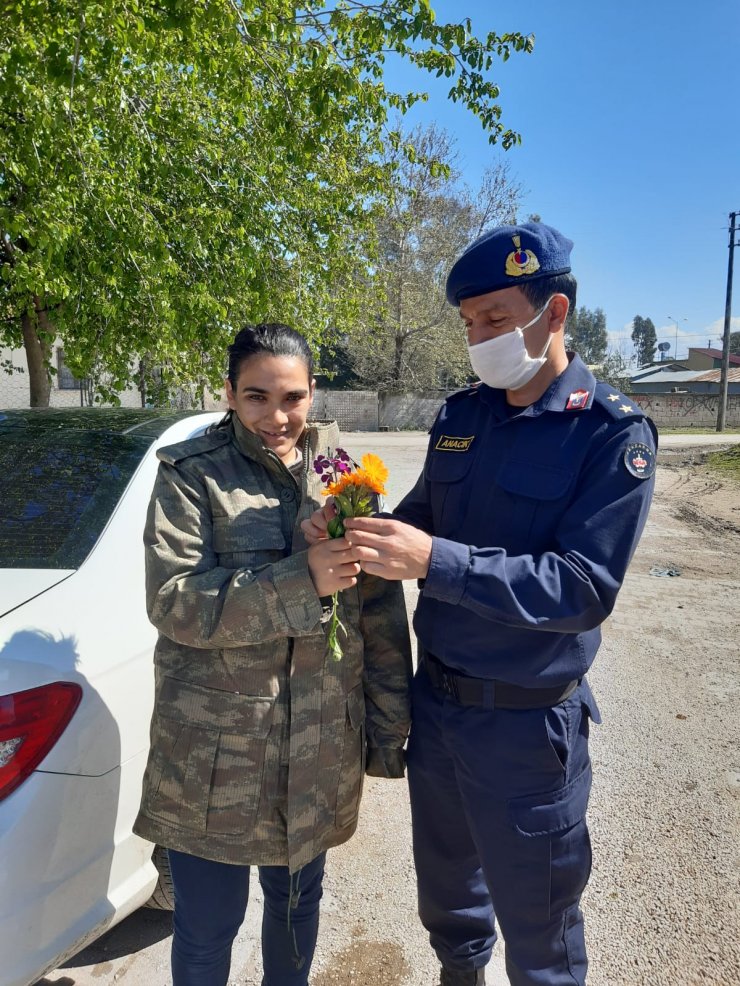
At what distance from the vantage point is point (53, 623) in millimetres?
1655

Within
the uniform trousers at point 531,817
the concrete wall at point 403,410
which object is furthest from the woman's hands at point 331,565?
the concrete wall at point 403,410

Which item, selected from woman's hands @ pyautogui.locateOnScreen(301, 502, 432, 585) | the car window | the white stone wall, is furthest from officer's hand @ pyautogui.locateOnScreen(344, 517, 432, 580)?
the white stone wall

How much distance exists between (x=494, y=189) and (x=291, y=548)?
2878 centimetres

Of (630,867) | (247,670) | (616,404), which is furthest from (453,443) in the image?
(630,867)

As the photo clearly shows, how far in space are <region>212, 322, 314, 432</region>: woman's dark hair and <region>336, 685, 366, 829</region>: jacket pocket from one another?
82cm

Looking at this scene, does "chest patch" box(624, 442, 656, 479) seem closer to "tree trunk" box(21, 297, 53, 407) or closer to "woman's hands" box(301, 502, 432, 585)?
"woman's hands" box(301, 502, 432, 585)

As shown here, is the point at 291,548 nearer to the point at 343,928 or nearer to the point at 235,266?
the point at 343,928

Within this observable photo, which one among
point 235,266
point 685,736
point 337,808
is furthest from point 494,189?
point 337,808

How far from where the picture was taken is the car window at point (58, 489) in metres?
1.98

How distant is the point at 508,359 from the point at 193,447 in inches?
30.1

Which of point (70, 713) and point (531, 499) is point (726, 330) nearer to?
point (531, 499)

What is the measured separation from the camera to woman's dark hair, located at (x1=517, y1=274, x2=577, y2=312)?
5.44 feet

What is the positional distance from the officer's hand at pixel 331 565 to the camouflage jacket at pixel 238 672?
24mm

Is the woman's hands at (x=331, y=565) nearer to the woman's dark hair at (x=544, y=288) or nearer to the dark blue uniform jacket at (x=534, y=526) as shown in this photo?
the dark blue uniform jacket at (x=534, y=526)
